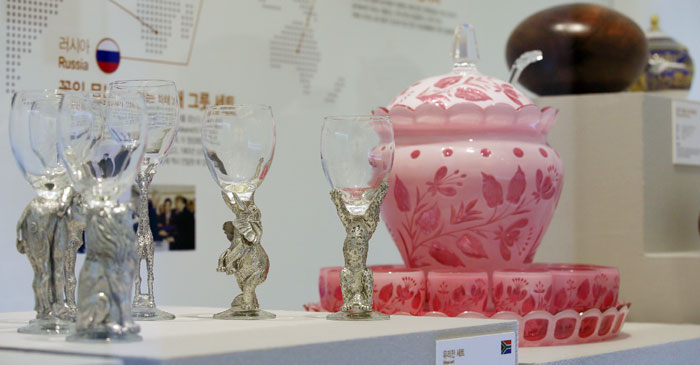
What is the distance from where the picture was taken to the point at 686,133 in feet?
6.88

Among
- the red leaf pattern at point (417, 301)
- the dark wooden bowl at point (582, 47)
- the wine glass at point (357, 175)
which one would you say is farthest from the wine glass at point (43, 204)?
the dark wooden bowl at point (582, 47)

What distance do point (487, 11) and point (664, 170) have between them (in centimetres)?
104

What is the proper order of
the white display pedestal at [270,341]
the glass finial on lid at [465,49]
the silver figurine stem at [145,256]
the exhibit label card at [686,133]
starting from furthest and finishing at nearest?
the exhibit label card at [686,133] → the glass finial on lid at [465,49] → the silver figurine stem at [145,256] → the white display pedestal at [270,341]

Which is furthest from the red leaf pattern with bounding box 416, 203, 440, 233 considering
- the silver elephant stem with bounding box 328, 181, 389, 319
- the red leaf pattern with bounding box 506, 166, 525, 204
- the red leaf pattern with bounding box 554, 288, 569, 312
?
the silver elephant stem with bounding box 328, 181, 389, 319

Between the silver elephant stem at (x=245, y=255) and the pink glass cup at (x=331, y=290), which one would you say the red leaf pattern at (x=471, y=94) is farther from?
the silver elephant stem at (x=245, y=255)

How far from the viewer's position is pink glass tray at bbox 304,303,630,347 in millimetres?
1396

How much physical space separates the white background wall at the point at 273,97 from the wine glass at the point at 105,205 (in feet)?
3.26

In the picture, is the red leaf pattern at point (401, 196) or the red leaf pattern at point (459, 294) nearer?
the red leaf pattern at point (459, 294)

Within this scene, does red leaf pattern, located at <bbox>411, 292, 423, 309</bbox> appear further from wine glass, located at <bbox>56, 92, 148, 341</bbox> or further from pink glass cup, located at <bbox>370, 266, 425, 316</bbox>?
wine glass, located at <bbox>56, 92, 148, 341</bbox>

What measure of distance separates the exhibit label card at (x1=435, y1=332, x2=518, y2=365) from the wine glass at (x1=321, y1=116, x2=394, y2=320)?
0.47 ft

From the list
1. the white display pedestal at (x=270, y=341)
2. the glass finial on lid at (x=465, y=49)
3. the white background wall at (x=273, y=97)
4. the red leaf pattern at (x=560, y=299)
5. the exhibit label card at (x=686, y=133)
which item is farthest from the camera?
the exhibit label card at (x=686, y=133)

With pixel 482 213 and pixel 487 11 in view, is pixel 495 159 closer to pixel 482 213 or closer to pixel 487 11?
pixel 482 213

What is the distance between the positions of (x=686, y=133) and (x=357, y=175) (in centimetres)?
121

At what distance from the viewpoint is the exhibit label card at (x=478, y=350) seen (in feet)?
3.21
